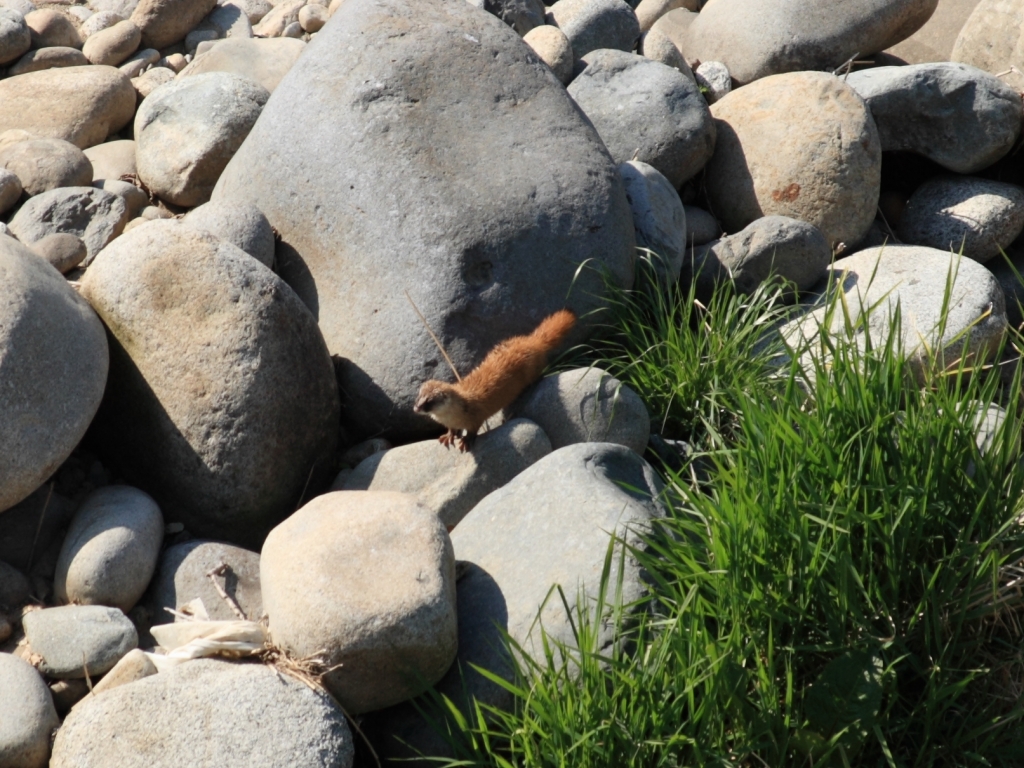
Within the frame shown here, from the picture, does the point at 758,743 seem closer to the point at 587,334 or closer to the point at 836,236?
the point at 587,334

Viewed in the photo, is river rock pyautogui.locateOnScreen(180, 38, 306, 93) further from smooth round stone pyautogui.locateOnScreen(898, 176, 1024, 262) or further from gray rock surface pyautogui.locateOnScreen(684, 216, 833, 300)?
smooth round stone pyautogui.locateOnScreen(898, 176, 1024, 262)

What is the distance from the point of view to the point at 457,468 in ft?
13.0

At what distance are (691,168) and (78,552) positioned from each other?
3.61 meters

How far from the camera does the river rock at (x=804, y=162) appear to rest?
213 inches

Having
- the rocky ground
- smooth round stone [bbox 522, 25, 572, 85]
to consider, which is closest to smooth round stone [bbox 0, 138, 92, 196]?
the rocky ground

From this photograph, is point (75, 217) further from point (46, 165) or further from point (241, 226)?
point (241, 226)

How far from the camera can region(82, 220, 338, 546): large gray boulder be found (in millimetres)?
3873

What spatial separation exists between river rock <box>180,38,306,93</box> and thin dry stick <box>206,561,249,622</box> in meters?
3.67

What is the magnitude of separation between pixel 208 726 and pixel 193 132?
3566 millimetres

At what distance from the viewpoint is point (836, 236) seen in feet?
18.0

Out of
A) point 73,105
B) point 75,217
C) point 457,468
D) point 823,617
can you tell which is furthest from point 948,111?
point 73,105

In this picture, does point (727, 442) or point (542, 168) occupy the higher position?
point (542, 168)

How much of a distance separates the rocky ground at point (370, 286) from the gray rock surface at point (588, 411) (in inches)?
0.5

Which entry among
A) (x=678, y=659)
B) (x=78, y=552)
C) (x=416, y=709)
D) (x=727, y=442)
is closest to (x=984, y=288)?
(x=727, y=442)
